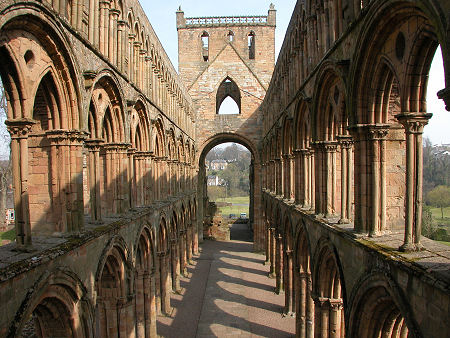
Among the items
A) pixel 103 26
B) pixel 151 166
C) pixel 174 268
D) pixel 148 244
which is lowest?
pixel 174 268

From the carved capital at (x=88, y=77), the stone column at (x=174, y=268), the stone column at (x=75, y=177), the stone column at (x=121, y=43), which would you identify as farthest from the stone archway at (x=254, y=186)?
the carved capital at (x=88, y=77)

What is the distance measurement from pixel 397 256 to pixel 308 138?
7993mm

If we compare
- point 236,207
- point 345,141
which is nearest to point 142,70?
point 345,141

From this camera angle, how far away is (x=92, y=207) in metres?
9.88

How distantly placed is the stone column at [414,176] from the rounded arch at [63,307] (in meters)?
5.88

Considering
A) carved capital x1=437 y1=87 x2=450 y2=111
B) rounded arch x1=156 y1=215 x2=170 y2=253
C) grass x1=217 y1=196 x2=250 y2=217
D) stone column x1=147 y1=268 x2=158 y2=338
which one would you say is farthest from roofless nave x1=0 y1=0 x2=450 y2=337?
grass x1=217 y1=196 x2=250 y2=217

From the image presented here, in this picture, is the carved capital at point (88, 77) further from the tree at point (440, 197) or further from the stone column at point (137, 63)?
the tree at point (440, 197)

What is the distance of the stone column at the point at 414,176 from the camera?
19.7 ft

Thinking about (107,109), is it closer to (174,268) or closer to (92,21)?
(92,21)

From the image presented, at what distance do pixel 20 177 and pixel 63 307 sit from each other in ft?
9.02

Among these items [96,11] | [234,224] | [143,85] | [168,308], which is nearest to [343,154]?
[96,11]

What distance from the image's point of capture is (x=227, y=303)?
19.8 metres

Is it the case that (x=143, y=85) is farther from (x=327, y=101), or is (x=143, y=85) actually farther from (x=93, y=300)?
(x=93, y=300)

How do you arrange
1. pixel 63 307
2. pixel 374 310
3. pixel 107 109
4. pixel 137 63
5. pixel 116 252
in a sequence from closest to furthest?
pixel 374 310 < pixel 63 307 < pixel 116 252 < pixel 107 109 < pixel 137 63
